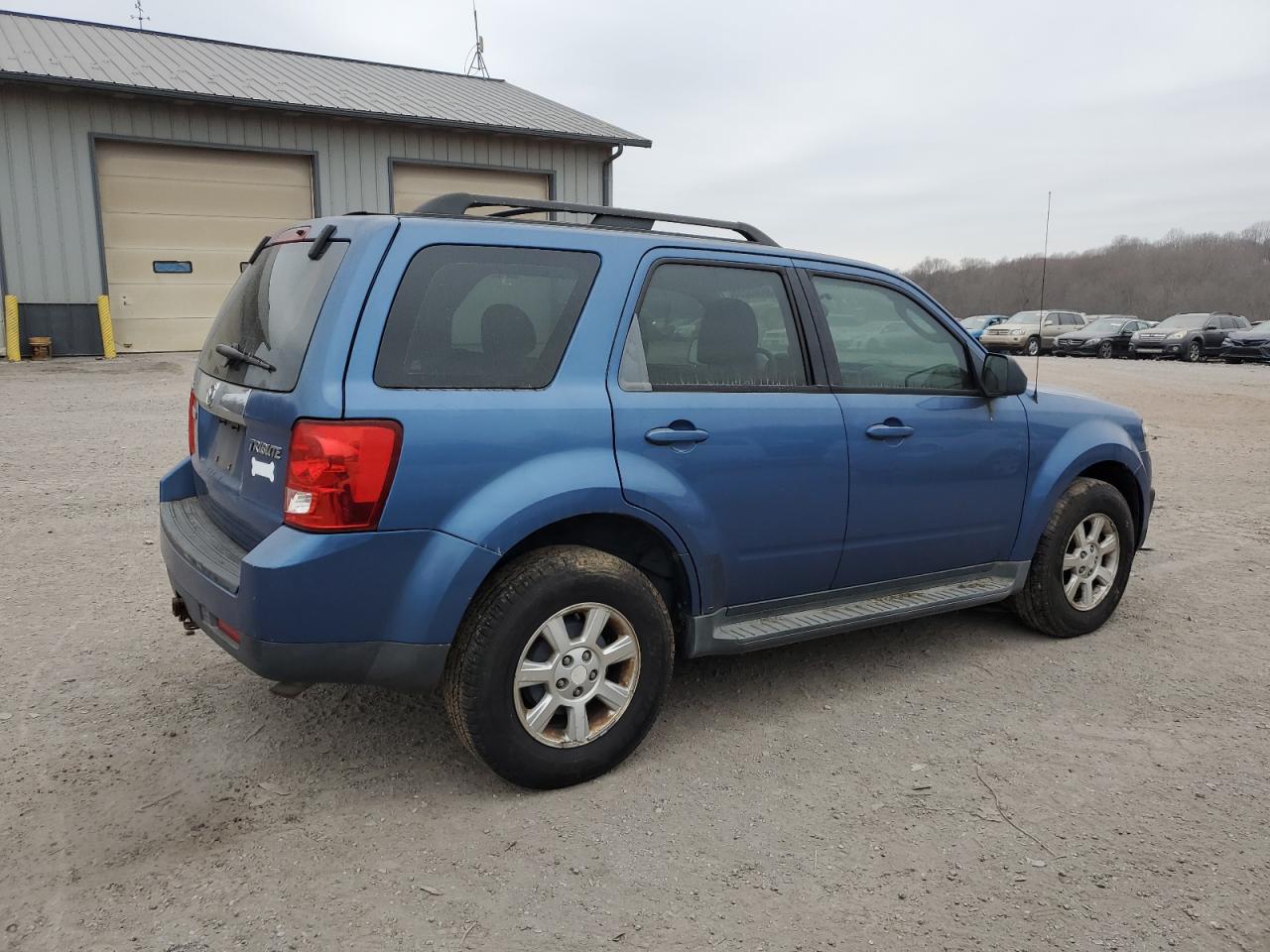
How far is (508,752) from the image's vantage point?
2.93 meters

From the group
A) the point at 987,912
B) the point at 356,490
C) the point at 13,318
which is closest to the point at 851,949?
the point at 987,912

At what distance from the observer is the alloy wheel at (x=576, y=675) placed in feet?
9.76

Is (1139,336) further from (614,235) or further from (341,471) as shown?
(341,471)

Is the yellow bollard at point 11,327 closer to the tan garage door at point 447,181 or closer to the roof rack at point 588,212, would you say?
the tan garage door at point 447,181

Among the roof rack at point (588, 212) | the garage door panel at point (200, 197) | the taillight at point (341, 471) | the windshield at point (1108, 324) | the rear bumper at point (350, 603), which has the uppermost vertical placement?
the garage door panel at point (200, 197)

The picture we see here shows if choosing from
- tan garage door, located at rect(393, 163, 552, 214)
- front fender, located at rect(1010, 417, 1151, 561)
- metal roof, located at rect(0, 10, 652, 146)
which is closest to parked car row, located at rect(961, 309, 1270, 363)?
tan garage door, located at rect(393, 163, 552, 214)

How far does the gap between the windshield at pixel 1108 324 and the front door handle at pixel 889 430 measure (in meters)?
30.5

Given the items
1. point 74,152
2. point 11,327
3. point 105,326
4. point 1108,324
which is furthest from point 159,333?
point 1108,324

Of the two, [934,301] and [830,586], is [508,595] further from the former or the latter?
[934,301]

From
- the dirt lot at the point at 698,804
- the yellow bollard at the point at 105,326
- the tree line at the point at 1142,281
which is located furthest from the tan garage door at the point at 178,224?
the tree line at the point at 1142,281

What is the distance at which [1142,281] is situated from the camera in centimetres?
7444

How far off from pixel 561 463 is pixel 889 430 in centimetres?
146

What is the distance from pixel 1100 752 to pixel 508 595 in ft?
6.98

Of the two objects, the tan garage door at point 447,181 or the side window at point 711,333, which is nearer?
the side window at point 711,333
